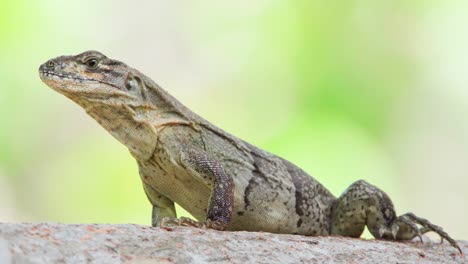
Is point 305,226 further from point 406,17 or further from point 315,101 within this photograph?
point 406,17

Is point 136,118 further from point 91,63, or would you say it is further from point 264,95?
point 264,95

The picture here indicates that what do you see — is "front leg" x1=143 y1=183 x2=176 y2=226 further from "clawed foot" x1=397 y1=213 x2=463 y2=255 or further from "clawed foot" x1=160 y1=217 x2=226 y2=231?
"clawed foot" x1=397 y1=213 x2=463 y2=255

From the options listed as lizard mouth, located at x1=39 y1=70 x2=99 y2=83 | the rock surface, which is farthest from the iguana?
the rock surface

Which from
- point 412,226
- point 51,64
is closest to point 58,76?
point 51,64

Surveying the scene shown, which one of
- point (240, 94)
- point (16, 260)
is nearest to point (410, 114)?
point (240, 94)

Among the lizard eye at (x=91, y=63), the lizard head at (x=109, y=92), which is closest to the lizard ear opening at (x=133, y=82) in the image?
the lizard head at (x=109, y=92)

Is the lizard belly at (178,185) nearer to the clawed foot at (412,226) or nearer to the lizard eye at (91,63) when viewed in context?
the lizard eye at (91,63)
